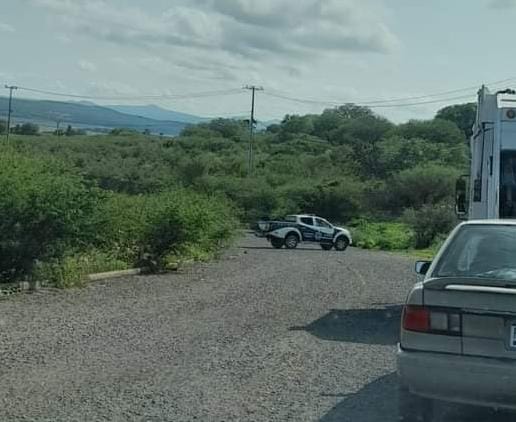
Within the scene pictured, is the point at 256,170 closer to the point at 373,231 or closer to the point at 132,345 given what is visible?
the point at 373,231

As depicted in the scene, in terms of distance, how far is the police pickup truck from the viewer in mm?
45062

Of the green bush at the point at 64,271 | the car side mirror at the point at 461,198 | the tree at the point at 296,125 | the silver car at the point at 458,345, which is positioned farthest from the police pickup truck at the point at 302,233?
the tree at the point at 296,125

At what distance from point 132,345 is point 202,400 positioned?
288cm

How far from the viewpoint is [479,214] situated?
40.5 feet

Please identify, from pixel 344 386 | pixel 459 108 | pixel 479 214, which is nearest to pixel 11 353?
pixel 344 386

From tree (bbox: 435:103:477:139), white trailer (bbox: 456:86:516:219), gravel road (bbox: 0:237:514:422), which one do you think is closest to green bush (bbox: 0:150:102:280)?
gravel road (bbox: 0:237:514:422)

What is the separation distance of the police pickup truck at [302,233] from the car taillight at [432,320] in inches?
1525

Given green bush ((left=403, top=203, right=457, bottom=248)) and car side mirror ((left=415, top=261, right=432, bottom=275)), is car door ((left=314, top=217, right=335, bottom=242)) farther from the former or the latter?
car side mirror ((left=415, top=261, right=432, bottom=275))

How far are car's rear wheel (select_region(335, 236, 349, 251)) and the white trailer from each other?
33.5m

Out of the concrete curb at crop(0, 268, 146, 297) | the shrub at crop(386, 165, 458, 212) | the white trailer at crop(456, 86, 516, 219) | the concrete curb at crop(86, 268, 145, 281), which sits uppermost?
the shrub at crop(386, 165, 458, 212)

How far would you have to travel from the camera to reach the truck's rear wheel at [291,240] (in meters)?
45.0

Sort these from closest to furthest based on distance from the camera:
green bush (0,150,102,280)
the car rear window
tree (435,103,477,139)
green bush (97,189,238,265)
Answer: the car rear window → green bush (0,150,102,280) → green bush (97,189,238,265) → tree (435,103,477,139)

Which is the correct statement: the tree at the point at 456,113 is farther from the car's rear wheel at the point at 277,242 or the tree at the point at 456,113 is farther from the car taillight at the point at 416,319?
the car taillight at the point at 416,319

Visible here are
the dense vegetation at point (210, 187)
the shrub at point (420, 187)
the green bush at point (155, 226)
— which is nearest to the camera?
the dense vegetation at point (210, 187)
